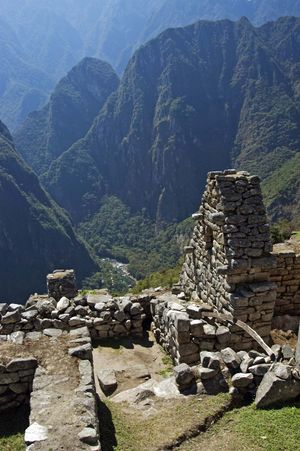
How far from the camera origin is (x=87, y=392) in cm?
656

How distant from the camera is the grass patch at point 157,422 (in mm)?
6340

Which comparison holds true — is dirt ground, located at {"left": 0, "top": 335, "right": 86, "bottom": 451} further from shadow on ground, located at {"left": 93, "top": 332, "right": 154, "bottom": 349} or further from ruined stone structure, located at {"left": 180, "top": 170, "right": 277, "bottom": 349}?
ruined stone structure, located at {"left": 180, "top": 170, "right": 277, "bottom": 349}

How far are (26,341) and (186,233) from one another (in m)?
143

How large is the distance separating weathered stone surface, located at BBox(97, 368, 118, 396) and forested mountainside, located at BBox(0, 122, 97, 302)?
131 metres

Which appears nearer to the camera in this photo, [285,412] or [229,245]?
[285,412]

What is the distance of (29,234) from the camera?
521 ft

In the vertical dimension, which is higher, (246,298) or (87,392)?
(246,298)

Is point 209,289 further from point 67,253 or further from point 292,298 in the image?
point 67,253

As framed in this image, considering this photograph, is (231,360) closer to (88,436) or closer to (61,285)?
(88,436)

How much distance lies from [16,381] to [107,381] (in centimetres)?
199

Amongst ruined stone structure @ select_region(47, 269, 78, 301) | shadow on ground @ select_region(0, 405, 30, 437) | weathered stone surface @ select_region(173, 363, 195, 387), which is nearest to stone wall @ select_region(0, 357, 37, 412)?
shadow on ground @ select_region(0, 405, 30, 437)

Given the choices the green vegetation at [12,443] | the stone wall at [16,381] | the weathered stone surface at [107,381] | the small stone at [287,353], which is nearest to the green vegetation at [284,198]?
the weathered stone surface at [107,381]

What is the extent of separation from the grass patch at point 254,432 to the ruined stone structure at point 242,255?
2786 mm

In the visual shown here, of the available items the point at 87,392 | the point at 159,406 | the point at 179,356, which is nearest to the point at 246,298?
the point at 179,356
